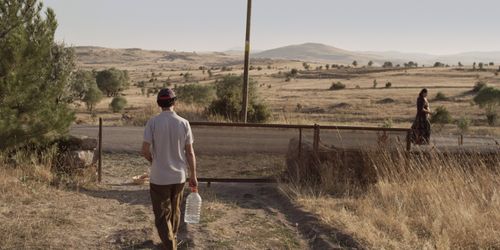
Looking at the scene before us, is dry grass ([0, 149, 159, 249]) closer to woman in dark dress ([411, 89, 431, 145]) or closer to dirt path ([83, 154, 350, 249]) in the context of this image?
dirt path ([83, 154, 350, 249])

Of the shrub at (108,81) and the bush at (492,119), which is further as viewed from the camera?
the shrub at (108,81)

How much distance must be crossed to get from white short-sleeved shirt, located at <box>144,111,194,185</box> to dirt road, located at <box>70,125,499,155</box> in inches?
224

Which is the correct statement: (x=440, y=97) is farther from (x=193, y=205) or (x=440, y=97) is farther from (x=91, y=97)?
(x=193, y=205)

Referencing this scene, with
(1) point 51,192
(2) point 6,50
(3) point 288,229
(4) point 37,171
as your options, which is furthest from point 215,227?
(2) point 6,50

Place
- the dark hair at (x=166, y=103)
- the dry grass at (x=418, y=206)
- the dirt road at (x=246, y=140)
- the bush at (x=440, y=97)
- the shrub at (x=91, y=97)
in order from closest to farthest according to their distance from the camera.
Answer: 1. the dark hair at (x=166, y=103)
2. the dry grass at (x=418, y=206)
3. the dirt road at (x=246, y=140)
4. the shrub at (x=91, y=97)
5. the bush at (x=440, y=97)

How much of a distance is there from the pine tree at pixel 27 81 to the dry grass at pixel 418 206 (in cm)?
482

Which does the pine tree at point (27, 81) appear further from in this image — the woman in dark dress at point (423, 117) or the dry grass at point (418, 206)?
the woman in dark dress at point (423, 117)

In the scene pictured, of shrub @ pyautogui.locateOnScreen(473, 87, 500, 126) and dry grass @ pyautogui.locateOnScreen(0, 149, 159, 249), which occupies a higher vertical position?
shrub @ pyautogui.locateOnScreen(473, 87, 500, 126)

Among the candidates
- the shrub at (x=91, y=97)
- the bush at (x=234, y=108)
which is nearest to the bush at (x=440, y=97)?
the bush at (x=234, y=108)

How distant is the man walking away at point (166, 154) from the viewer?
5.65 meters

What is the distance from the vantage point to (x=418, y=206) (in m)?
8.15

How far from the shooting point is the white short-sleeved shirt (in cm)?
566

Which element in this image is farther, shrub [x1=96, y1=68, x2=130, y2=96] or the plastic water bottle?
shrub [x1=96, y1=68, x2=130, y2=96]

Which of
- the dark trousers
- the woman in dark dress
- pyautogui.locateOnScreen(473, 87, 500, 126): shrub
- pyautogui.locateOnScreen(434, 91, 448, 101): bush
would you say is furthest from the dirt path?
pyautogui.locateOnScreen(434, 91, 448, 101): bush
